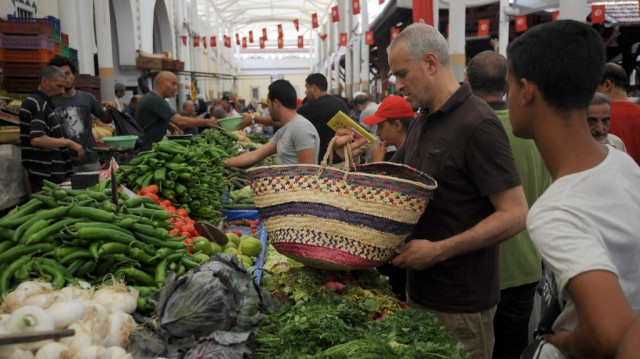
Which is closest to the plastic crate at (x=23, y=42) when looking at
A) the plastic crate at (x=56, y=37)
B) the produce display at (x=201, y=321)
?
the plastic crate at (x=56, y=37)

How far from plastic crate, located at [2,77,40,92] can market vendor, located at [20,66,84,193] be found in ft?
10.2

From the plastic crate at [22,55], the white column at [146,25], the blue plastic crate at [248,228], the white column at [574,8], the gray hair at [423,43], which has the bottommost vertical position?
the blue plastic crate at [248,228]

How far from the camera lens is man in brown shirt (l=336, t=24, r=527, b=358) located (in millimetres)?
2352

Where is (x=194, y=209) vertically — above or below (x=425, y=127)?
below

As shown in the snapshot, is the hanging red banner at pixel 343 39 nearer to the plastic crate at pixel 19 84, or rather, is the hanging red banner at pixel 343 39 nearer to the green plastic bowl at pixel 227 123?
the plastic crate at pixel 19 84

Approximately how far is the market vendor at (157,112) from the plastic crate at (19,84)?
9.09ft

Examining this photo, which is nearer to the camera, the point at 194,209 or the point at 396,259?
the point at 396,259

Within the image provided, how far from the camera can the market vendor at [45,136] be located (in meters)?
5.69

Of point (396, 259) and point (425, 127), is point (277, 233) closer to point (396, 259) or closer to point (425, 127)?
point (396, 259)

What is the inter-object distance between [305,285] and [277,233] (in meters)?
0.29

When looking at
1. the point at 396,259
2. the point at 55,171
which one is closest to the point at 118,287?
the point at 396,259

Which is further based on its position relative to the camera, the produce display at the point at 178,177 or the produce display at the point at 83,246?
the produce display at the point at 178,177

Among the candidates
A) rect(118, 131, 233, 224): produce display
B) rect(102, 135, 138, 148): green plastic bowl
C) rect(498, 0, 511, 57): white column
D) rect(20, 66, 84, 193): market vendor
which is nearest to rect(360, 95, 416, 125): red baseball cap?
rect(118, 131, 233, 224): produce display

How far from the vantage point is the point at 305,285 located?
2574 mm
